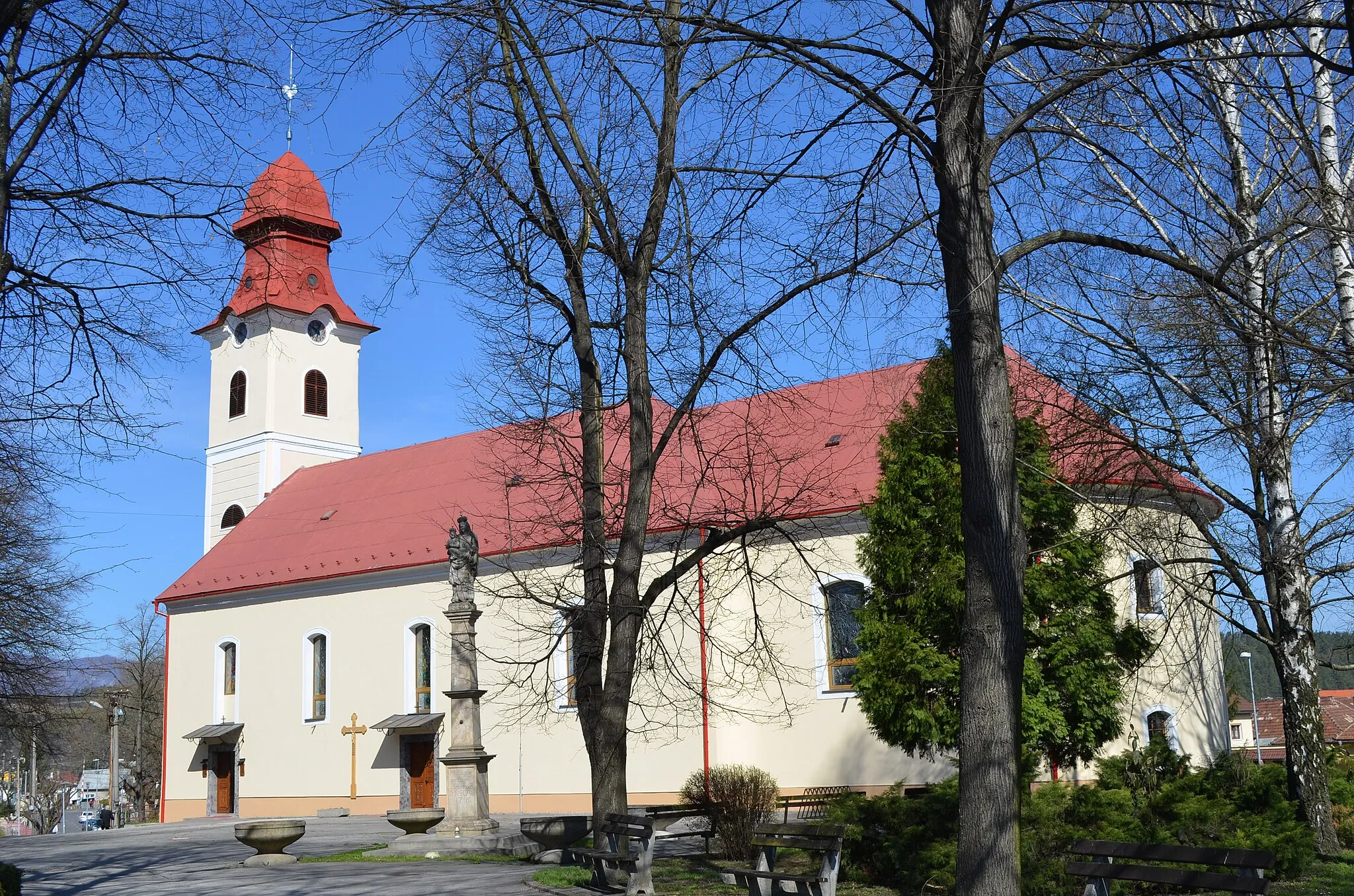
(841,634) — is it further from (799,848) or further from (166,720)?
(166,720)

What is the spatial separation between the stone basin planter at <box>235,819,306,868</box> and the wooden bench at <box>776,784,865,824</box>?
6.80 metres

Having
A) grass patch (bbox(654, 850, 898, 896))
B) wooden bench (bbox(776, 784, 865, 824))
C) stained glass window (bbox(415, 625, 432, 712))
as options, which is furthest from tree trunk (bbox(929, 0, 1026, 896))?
stained glass window (bbox(415, 625, 432, 712))

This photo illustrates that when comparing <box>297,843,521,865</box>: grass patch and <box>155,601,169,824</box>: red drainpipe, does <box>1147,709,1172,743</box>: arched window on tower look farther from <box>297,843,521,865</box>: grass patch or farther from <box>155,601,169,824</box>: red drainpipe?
<box>155,601,169,824</box>: red drainpipe

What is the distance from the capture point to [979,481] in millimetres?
7723

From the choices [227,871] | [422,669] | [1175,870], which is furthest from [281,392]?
[1175,870]

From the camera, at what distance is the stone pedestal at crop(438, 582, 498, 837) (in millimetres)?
17656

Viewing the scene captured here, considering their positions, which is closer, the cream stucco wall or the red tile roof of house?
the cream stucco wall

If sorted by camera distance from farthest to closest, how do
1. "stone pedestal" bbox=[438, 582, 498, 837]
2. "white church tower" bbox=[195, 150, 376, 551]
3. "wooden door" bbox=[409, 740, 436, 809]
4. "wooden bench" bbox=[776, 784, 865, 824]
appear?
"white church tower" bbox=[195, 150, 376, 551] → "wooden door" bbox=[409, 740, 436, 809] → "wooden bench" bbox=[776, 784, 865, 824] → "stone pedestal" bbox=[438, 582, 498, 837]

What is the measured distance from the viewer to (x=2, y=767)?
95.9 meters

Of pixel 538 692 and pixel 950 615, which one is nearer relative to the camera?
pixel 950 615

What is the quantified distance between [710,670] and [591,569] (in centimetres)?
1186

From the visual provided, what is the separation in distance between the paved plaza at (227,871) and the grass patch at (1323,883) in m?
7.07

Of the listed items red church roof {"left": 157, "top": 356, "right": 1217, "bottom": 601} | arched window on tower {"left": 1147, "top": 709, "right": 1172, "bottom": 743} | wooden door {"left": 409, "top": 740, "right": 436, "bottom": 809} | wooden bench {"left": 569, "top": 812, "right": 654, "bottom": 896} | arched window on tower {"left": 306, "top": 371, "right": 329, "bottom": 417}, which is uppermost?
arched window on tower {"left": 306, "top": 371, "right": 329, "bottom": 417}

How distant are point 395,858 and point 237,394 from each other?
90.8 ft
